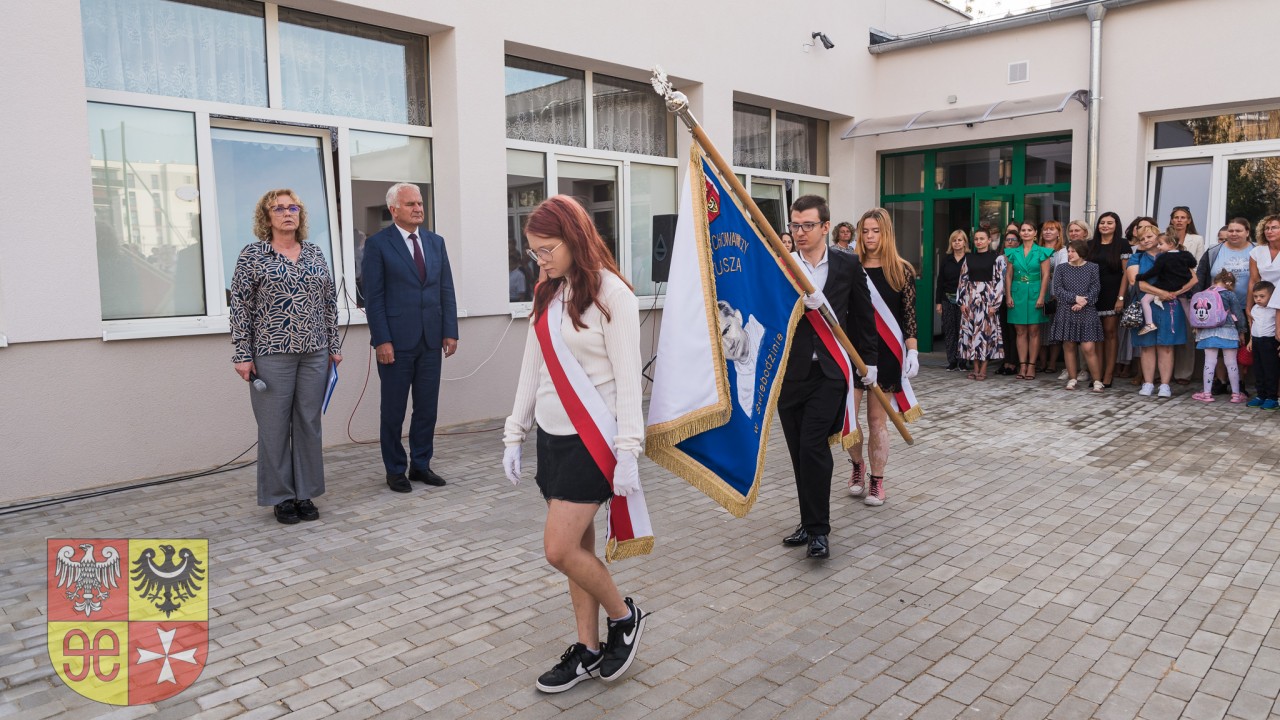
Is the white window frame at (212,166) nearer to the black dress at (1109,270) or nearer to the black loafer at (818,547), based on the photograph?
the black loafer at (818,547)

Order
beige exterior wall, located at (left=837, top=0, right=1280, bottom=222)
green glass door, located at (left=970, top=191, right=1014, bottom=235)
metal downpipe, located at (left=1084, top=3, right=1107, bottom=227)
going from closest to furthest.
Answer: beige exterior wall, located at (left=837, top=0, right=1280, bottom=222) < metal downpipe, located at (left=1084, top=3, right=1107, bottom=227) < green glass door, located at (left=970, top=191, right=1014, bottom=235)

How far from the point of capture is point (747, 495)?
366 centimetres

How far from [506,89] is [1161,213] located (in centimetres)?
796

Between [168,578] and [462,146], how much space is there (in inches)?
183

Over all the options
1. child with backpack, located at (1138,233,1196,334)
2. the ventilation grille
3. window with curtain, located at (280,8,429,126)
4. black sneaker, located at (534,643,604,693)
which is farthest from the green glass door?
black sneaker, located at (534,643,604,693)

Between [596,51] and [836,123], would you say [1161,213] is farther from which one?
[596,51]

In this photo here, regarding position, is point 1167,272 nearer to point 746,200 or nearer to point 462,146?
point 462,146

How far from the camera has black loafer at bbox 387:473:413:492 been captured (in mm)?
6088

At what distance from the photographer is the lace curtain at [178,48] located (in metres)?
6.30

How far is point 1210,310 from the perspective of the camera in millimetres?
9258

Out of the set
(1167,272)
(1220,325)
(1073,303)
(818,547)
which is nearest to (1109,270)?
(1073,303)

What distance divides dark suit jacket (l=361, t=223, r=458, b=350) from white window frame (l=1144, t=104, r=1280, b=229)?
8967 millimetres

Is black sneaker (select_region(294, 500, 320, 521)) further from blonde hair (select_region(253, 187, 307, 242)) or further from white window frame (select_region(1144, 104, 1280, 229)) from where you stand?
white window frame (select_region(1144, 104, 1280, 229))

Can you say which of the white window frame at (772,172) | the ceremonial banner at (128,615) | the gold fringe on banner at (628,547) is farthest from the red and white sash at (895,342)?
the white window frame at (772,172)
